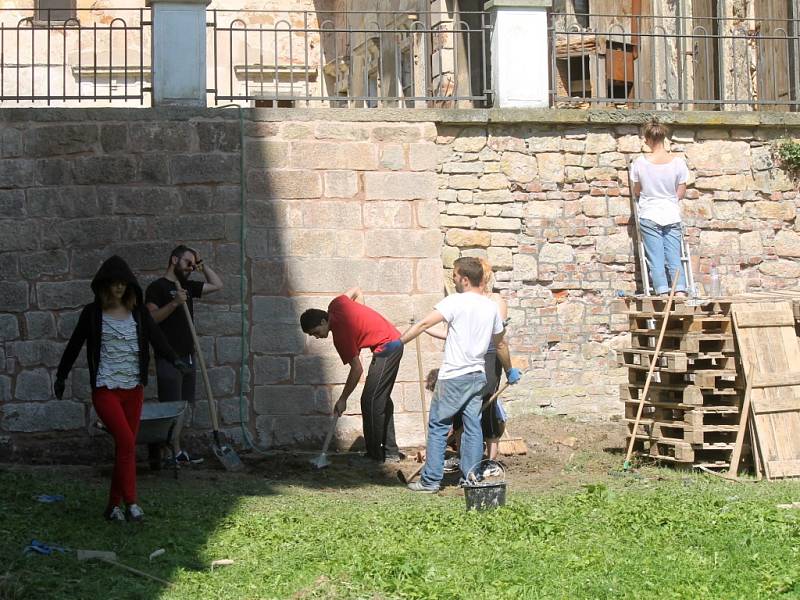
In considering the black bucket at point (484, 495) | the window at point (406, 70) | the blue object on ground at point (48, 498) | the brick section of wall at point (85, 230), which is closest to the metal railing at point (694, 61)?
the window at point (406, 70)

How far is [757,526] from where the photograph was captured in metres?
6.63

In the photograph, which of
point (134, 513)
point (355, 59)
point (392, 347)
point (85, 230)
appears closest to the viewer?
point (134, 513)

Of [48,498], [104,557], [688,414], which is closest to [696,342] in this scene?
[688,414]

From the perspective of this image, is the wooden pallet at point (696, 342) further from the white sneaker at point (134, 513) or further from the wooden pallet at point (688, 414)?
the white sneaker at point (134, 513)

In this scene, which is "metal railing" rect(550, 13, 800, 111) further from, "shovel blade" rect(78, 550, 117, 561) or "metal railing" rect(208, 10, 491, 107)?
"shovel blade" rect(78, 550, 117, 561)

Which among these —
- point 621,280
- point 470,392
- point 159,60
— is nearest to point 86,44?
point 159,60

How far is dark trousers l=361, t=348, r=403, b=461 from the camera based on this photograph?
9469mm

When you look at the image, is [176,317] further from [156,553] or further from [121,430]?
[156,553]

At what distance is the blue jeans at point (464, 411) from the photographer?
27.3 ft

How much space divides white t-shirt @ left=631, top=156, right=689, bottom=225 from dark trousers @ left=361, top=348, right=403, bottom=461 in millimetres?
2553

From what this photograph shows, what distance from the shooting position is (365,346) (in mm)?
9508

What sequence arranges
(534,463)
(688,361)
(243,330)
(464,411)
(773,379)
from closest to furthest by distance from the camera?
(464,411), (773,379), (688,361), (534,463), (243,330)

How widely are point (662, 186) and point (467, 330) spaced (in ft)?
9.88

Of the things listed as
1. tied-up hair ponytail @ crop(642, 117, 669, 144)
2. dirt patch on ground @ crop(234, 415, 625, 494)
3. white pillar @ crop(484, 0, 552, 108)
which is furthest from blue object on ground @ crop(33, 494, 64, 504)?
tied-up hair ponytail @ crop(642, 117, 669, 144)
